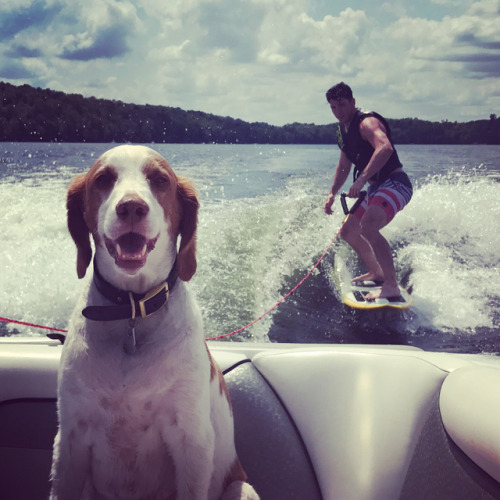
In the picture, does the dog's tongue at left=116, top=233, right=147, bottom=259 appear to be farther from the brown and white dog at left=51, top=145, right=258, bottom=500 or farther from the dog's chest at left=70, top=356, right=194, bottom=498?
→ the dog's chest at left=70, top=356, right=194, bottom=498

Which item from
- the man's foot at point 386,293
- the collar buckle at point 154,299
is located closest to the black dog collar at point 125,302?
the collar buckle at point 154,299

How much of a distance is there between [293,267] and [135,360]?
7.32 metres

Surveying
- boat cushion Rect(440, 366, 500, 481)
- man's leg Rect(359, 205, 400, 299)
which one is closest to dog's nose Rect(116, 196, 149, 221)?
boat cushion Rect(440, 366, 500, 481)

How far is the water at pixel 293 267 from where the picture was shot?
611cm

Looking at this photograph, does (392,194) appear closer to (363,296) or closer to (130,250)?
(363,296)

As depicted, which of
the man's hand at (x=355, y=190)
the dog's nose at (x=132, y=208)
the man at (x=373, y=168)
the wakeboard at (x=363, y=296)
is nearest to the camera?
the dog's nose at (x=132, y=208)

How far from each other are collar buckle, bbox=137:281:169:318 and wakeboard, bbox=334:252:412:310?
4940mm

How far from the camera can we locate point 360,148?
18.5 ft

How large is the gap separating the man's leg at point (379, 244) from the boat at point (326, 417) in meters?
3.94

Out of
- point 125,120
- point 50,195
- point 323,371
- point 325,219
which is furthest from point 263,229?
point 323,371

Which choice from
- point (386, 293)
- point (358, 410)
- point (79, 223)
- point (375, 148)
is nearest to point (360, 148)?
point (375, 148)

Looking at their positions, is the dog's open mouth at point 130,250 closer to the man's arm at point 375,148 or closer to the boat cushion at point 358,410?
the boat cushion at point 358,410

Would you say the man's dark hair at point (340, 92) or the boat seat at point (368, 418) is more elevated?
the man's dark hair at point (340, 92)

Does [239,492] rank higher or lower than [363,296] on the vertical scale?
higher
